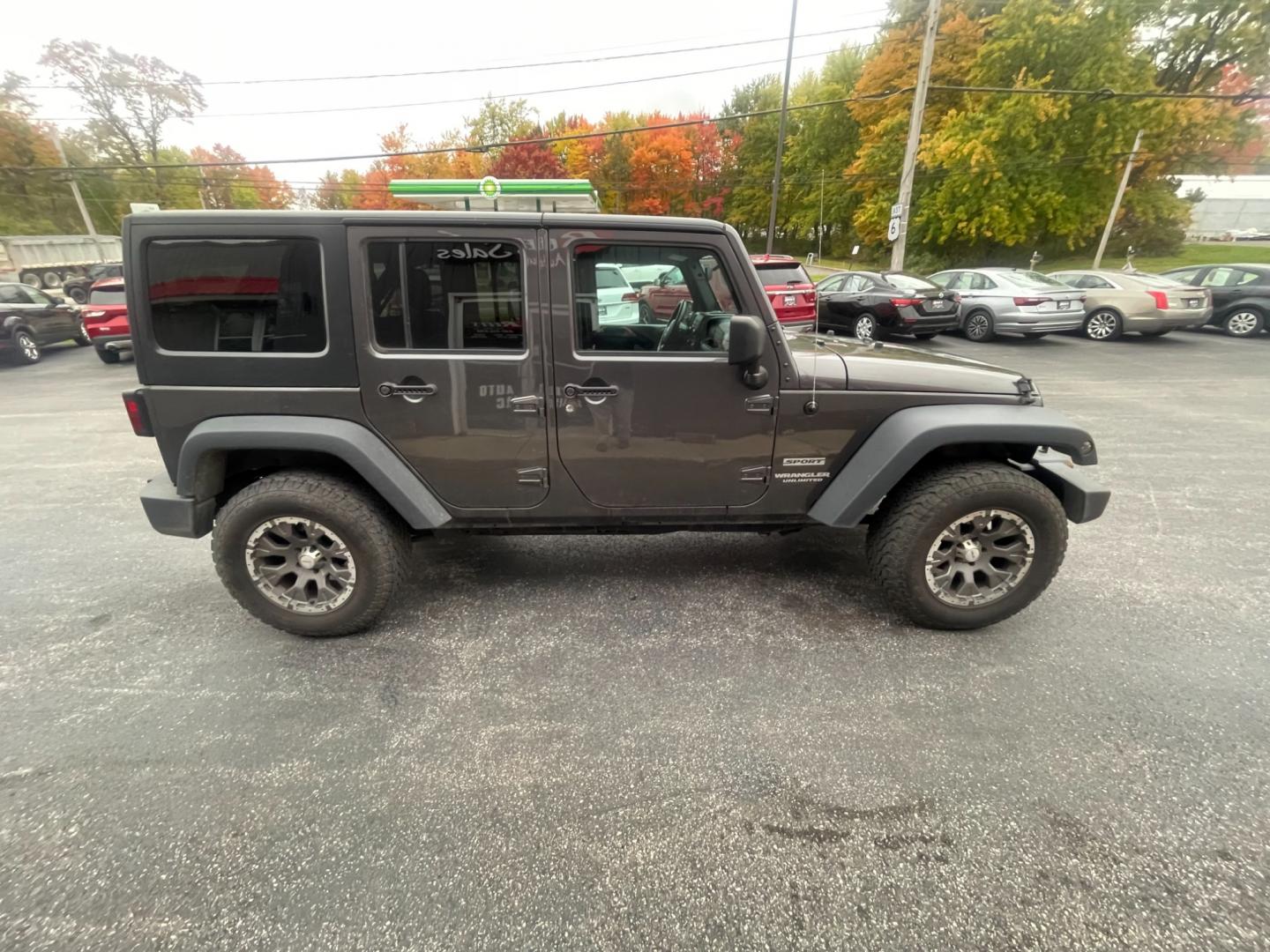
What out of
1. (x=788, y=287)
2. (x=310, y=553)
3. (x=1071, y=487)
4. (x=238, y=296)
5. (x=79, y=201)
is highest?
(x=79, y=201)

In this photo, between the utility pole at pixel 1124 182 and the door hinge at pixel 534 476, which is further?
the utility pole at pixel 1124 182

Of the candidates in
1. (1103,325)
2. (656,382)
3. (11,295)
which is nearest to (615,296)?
(656,382)

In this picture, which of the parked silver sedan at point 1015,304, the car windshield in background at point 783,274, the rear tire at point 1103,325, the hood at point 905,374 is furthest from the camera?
the rear tire at point 1103,325

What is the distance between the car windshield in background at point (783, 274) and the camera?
9.66 metres

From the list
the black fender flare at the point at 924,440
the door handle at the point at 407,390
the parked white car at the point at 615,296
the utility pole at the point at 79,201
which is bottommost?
the black fender flare at the point at 924,440

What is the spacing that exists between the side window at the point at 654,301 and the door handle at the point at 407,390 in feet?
2.25

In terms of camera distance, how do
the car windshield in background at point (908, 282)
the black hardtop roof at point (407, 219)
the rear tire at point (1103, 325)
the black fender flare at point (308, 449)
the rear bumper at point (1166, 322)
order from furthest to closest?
the rear tire at point (1103, 325) → the rear bumper at point (1166, 322) → the car windshield in background at point (908, 282) → the black fender flare at point (308, 449) → the black hardtop roof at point (407, 219)

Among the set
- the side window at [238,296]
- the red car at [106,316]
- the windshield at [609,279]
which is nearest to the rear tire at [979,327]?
the windshield at [609,279]

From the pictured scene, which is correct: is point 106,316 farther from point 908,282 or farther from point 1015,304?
point 1015,304

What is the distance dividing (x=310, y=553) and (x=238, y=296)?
1.15 meters

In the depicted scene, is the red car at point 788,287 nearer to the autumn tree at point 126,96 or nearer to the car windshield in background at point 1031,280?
the car windshield in background at point 1031,280

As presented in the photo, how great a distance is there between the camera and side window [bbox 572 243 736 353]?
8.35 ft

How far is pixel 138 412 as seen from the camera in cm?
259

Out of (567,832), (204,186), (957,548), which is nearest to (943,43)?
(957,548)
